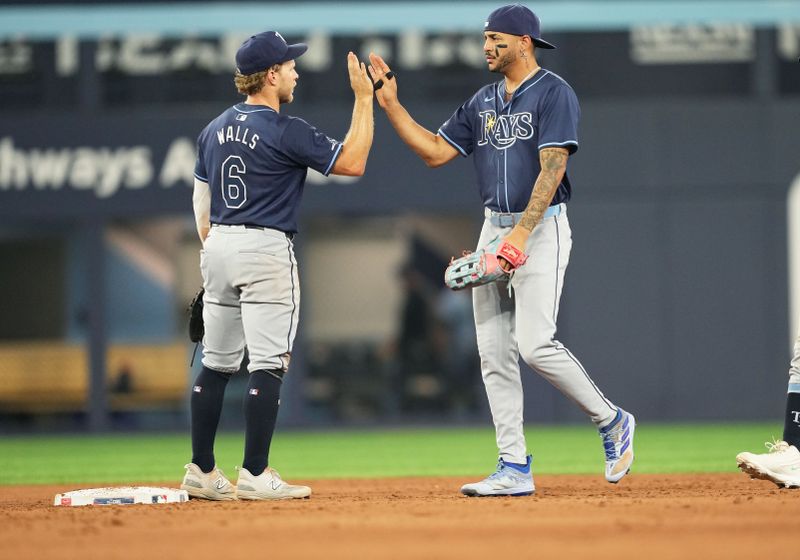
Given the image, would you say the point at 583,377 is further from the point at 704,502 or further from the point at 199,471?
the point at 199,471

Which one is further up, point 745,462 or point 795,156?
point 795,156

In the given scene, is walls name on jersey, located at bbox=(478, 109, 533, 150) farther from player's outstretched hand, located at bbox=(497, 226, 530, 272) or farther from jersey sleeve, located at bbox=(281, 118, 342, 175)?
jersey sleeve, located at bbox=(281, 118, 342, 175)

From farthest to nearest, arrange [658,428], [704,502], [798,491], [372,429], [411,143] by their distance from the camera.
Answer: [372,429]
[658,428]
[411,143]
[798,491]
[704,502]

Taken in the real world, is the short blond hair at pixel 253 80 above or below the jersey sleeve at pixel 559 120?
above

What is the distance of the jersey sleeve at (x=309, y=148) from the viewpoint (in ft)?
18.0

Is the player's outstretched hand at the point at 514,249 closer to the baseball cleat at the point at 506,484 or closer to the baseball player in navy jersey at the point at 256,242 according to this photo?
the baseball player in navy jersey at the point at 256,242

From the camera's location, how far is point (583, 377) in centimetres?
557

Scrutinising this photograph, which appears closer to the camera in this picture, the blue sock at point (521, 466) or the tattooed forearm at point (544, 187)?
the tattooed forearm at point (544, 187)

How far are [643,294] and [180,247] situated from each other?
16.5 ft

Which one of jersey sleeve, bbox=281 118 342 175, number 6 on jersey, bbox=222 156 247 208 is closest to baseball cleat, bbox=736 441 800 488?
jersey sleeve, bbox=281 118 342 175

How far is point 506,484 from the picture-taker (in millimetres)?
5523

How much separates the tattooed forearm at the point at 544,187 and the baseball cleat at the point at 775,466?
1414mm

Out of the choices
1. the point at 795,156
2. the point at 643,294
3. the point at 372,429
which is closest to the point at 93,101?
the point at 372,429

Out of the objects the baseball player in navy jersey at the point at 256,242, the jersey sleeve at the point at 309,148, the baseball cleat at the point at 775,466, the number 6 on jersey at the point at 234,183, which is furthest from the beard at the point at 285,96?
the baseball cleat at the point at 775,466
